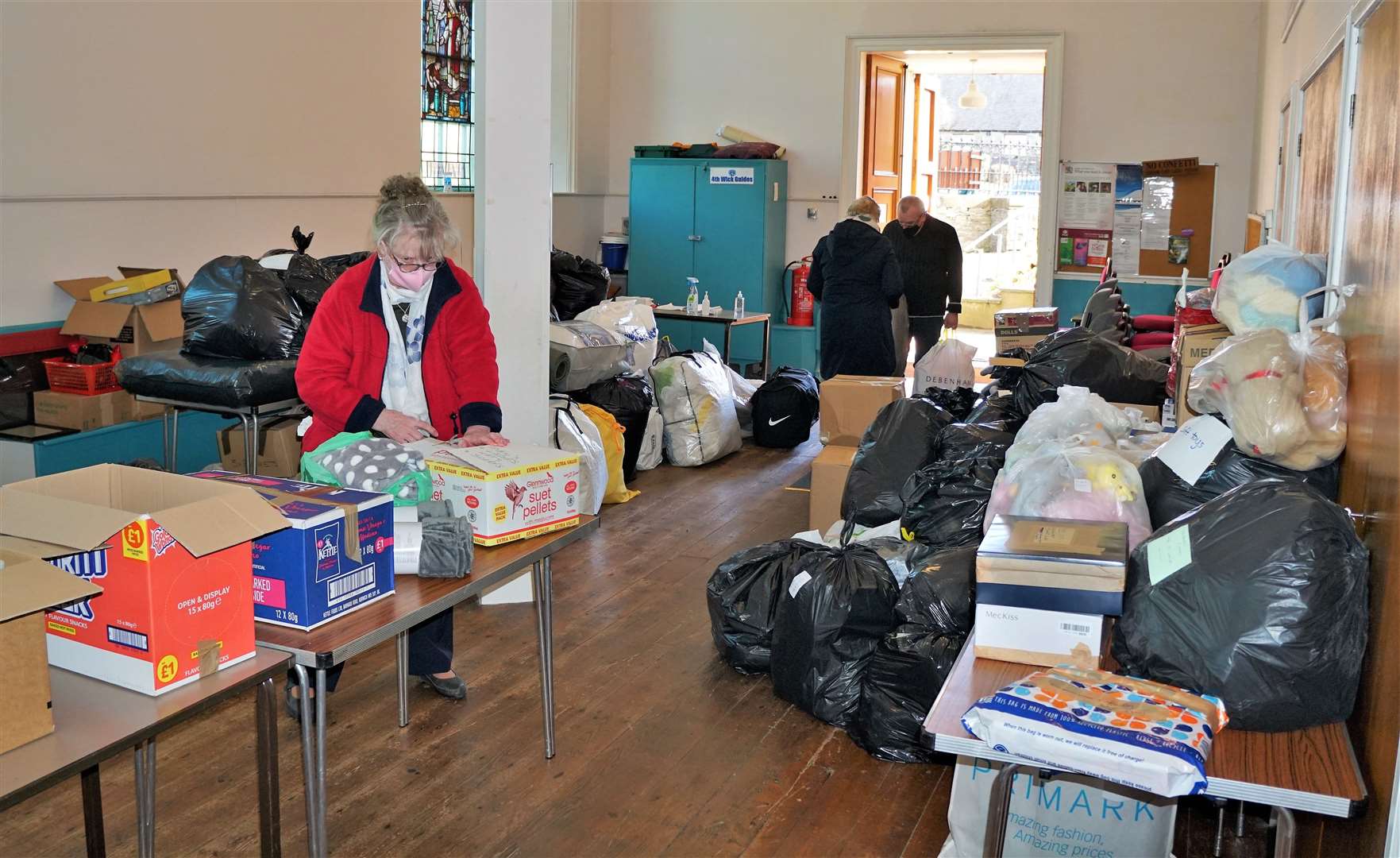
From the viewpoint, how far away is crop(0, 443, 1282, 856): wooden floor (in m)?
2.55

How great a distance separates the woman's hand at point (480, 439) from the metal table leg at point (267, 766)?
949 millimetres

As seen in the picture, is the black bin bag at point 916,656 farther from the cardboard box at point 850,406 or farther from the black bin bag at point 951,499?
the cardboard box at point 850,406

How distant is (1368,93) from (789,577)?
1807 mm

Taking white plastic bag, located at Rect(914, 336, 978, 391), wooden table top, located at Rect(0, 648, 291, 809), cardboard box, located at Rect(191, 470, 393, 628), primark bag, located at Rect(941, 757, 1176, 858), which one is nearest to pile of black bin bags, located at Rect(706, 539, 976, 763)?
primark bag, located at Rect(941, 757, 1176, 858)

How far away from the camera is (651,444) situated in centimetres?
613

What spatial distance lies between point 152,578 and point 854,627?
1.85 m

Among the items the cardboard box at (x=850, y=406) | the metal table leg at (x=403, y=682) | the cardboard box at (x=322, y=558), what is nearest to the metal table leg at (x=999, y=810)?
the cardboard box at (x=322, y=558)

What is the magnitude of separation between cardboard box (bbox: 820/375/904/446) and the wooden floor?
1.67 meters

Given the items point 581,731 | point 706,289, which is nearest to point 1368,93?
point 581,731

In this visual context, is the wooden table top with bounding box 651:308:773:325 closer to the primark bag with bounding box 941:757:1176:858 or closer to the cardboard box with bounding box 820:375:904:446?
the cardboard box with bounding box 820:375:904:446

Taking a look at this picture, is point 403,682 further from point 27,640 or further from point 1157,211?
point 1157,211

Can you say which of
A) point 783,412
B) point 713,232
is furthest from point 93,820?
point 713,232

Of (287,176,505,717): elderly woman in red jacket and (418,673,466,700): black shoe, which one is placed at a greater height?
(287,176,505,717): elderly woman in red jacket

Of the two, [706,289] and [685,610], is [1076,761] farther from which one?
[706,289]
